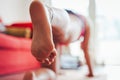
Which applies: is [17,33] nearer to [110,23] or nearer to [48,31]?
[48,31]

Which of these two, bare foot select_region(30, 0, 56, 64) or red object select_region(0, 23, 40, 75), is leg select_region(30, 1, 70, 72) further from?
red object select_region(0, 23, 40, 75)

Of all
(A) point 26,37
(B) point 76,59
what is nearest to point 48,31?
(A) point 26,37

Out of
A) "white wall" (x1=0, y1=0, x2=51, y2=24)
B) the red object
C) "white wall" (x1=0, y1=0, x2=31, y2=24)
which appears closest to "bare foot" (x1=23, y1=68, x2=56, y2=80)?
the red object

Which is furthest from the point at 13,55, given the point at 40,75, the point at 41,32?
the point at 41,32

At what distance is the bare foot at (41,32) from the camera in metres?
0.82

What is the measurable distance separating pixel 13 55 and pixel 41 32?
0.83 m

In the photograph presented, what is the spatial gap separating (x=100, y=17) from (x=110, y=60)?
78 cm

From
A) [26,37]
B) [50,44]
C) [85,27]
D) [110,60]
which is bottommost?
[110,60]

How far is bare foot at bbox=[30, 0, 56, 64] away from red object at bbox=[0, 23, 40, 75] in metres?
0.69

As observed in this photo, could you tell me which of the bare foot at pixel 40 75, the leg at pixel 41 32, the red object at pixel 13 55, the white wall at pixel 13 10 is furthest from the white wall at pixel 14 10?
→ the leg at pixel 41 32

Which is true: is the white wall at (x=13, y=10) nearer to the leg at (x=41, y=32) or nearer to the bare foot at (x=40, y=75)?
the bare foot at (x=40, y=75)

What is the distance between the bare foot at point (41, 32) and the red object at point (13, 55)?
2.26ft

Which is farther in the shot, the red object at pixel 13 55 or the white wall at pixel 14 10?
the white wall at pixel 14 10

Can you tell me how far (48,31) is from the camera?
85 centimetres
